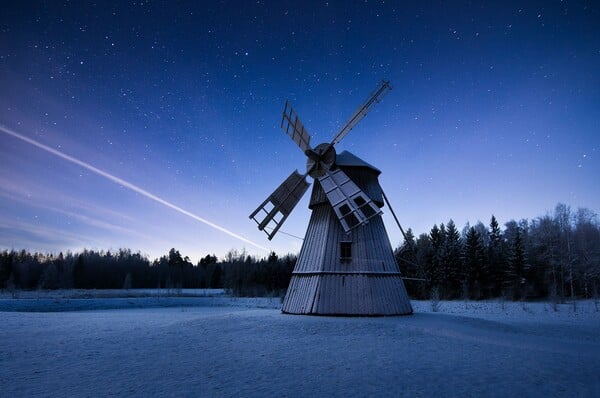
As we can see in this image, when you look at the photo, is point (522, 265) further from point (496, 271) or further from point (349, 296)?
point (349, 296)

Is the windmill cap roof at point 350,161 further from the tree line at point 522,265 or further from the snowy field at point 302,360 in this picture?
the tree line at point 522,265

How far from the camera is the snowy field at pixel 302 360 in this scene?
7348mm

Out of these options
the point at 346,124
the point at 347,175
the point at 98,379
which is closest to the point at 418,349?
the point at 98,379

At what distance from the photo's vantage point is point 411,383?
7.60 meters

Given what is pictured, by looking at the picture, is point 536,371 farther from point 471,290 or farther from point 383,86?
point 471,290

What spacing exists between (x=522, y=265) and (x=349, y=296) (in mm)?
40539

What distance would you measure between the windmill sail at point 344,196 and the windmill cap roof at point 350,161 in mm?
867

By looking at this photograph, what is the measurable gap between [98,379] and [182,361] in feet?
6.99

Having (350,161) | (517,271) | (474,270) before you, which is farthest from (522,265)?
(350,161)

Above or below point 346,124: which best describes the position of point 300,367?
below

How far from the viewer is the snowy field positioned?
7.35m

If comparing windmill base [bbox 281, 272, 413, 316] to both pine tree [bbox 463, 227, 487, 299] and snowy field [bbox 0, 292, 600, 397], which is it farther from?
pine tree [bbox 463, 227, 487, 299]

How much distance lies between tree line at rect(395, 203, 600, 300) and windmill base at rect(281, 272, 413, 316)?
2826 cm

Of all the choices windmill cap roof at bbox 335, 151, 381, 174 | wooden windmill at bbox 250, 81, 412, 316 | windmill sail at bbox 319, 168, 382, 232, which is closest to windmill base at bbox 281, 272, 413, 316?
wooden windmill at bbox 250, 81, 412, 316
